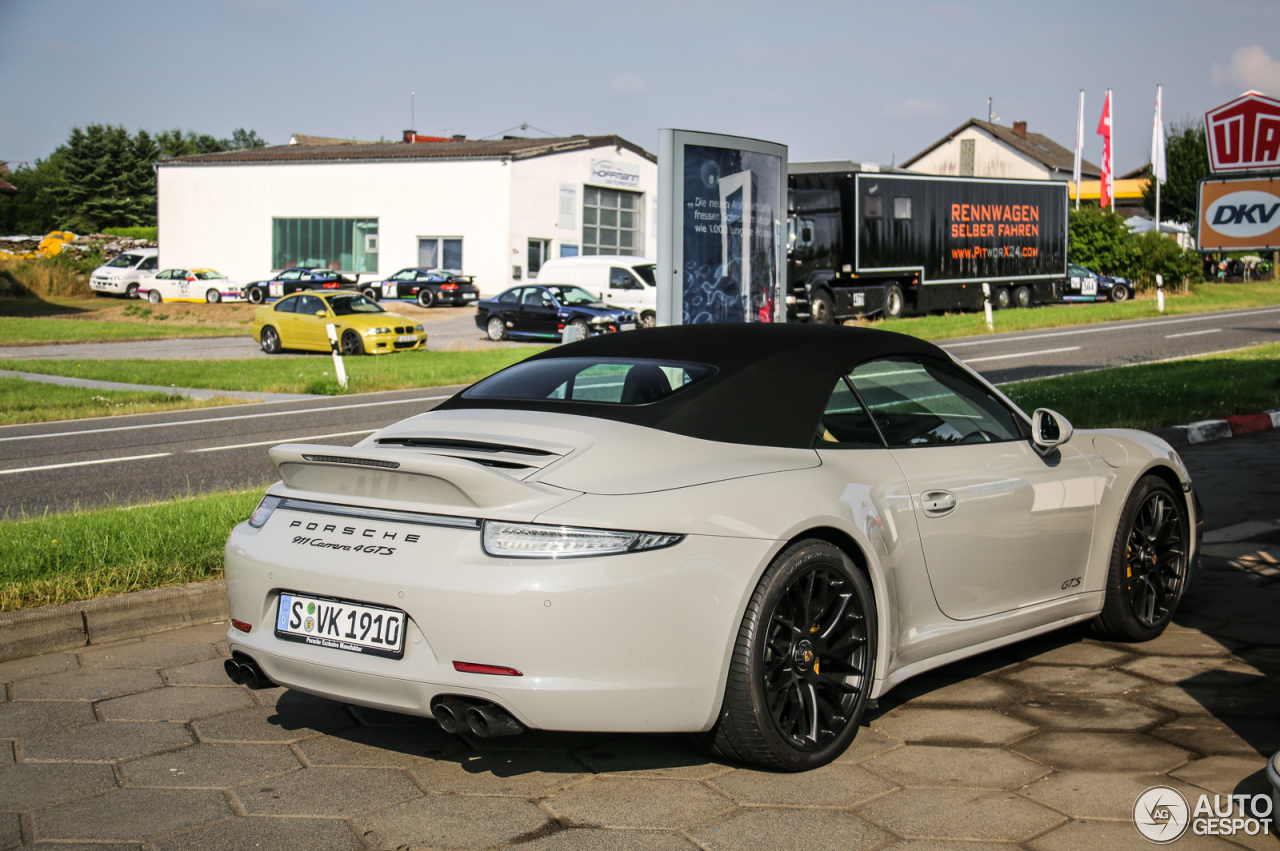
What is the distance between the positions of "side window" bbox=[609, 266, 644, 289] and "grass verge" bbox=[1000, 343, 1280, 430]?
575 inches

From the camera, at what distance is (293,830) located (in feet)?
10.4

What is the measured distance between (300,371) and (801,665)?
18739 mm

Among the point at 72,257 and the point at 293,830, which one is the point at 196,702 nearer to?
the point at 293,830

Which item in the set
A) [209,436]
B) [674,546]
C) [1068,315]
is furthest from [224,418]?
[1068,315]

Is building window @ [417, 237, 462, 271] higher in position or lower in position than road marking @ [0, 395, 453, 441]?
higher

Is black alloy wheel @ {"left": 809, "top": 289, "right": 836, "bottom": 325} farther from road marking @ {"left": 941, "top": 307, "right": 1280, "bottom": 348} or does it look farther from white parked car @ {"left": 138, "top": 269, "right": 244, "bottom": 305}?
white parked car @ {"left": 138, "top": 269, "right": 244, "bottom": 305}

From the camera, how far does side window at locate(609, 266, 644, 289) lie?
28969 mm

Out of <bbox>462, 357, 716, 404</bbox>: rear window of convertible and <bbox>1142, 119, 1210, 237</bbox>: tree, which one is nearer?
<bbox>462, 357, 716, 404</bbox>: rear window of convertible

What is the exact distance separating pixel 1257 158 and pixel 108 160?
91687 millimetres

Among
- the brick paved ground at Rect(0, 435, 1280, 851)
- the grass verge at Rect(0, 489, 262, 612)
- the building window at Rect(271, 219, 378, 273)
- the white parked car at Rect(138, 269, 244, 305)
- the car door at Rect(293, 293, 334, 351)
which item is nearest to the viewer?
the brick paved ground at Rect(0, 435, 1280, 851)

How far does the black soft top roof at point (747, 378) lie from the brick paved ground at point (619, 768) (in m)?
1.08

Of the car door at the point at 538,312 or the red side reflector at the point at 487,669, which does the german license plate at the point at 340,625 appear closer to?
the red side reflector at the point at 487,669

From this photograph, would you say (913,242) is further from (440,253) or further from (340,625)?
(340,625)

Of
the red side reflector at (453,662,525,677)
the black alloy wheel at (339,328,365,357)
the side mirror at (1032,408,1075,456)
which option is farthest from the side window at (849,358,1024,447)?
the black alloy wheel at (339,328,365,357)
